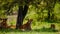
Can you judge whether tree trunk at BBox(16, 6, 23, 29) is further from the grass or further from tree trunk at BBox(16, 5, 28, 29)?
the grass

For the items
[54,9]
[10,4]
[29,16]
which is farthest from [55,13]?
[10,4]

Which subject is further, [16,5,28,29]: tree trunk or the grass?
[16,5,28,29]: tree trunk

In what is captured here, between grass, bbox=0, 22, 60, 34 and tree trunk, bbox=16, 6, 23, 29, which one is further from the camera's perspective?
tree trunk, bbox=16, 6, 23, 29

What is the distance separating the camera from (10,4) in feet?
34.3

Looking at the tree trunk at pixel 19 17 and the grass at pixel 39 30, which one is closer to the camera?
the grass at pixel 39 30

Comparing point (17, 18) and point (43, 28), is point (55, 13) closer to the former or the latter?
point (43, 28)

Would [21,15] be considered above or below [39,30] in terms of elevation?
above

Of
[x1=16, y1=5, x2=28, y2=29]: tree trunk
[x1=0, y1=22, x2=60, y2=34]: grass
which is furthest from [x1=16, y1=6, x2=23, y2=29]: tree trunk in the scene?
[x1=0, y1=22, x2=60, y2=34]: grass

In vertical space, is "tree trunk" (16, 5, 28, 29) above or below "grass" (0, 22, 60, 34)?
above

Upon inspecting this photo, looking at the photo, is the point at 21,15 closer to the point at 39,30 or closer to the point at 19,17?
the point at 19,17

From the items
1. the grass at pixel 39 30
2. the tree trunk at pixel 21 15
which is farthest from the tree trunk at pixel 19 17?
the grass at pixel 39 30

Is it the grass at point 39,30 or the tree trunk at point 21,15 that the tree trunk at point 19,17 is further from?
the grass at point 39,30

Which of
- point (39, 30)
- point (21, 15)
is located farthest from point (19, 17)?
point (39, 30)

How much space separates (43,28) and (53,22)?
0.40 metres
